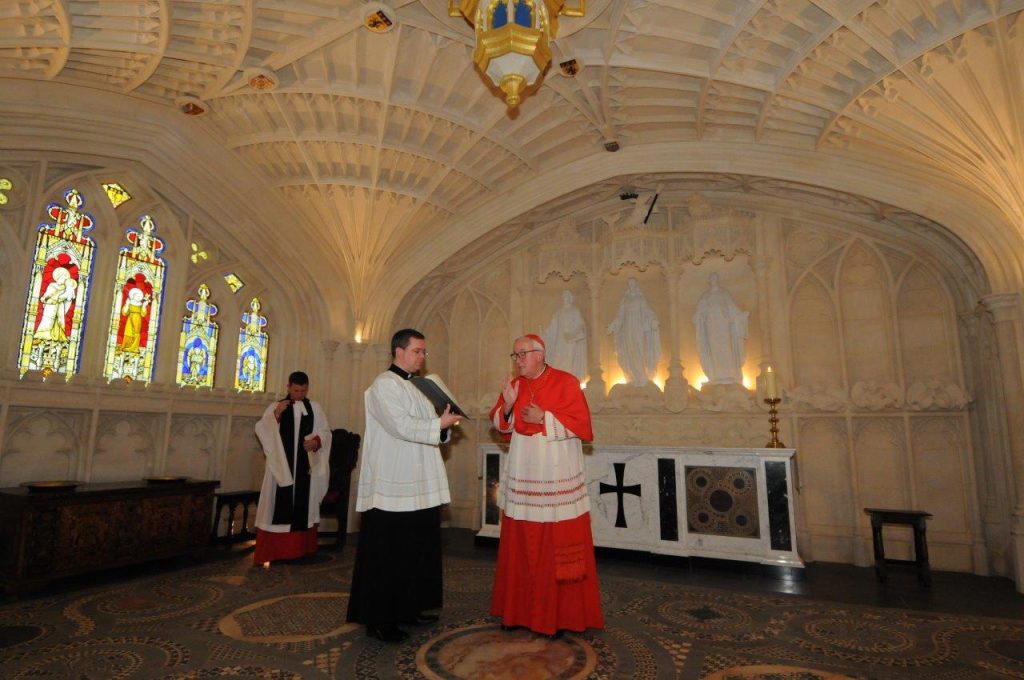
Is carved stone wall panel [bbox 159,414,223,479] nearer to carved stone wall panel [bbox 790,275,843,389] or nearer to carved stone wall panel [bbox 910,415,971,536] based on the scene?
carved stone wall panel [bbox 790,275,843,389]

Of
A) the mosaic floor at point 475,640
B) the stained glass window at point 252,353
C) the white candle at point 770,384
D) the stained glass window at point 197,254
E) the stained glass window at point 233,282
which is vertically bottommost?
the mosaic floor at point 475,640

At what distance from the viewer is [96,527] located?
5.50m

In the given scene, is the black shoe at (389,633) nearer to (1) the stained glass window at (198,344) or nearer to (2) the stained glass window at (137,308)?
(2) the stained glass window at (137,308)

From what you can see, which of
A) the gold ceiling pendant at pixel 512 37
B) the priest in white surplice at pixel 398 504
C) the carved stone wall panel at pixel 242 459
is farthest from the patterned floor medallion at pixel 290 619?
the gold ceiling pendant at pixel 512 37

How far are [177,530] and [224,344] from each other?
296 centimetres

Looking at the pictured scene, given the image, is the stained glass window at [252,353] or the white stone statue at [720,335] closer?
the white stone statue at [720,335]

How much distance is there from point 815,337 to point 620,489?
3.42 m

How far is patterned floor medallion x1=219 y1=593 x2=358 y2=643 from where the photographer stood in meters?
3.83

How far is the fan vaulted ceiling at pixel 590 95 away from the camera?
5086 mm

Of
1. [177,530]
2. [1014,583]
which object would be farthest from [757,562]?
[177,530]

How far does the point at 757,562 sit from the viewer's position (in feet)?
20.1

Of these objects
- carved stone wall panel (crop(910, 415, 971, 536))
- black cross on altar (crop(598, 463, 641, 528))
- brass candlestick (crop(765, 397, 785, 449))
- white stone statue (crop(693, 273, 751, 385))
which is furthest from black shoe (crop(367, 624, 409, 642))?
carved stone wall panel (crop(910, 415, 971, 536))

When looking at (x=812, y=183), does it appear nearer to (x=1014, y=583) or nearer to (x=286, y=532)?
(x=1014, y=583)

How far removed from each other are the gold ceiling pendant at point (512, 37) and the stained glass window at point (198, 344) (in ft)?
18.7
